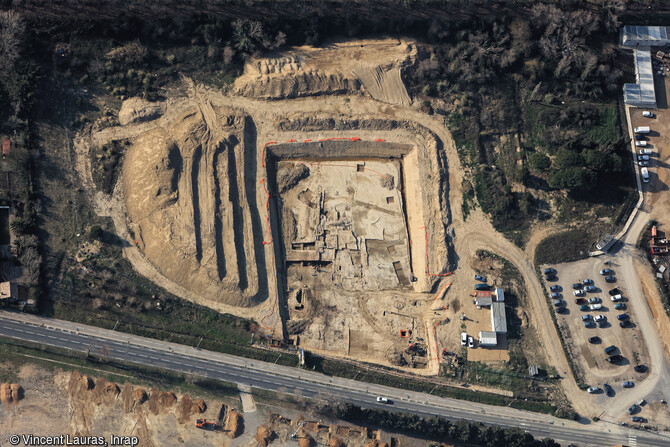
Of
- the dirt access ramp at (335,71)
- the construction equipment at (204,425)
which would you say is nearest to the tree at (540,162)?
the dirt access ramp at (335,71)

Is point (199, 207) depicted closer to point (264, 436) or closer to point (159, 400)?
point (159, 400)

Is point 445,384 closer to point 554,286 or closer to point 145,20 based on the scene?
point 554,286

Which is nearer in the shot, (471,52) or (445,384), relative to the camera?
(445,384)

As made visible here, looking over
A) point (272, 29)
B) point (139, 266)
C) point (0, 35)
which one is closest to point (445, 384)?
point (139, 266)

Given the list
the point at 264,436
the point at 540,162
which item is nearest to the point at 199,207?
the point at 264,436

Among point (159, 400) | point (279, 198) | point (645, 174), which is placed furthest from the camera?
point (645, 174)
